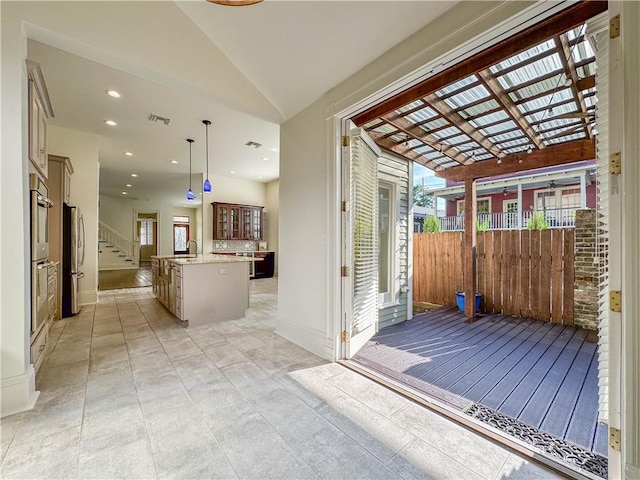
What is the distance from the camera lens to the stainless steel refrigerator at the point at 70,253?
396cm

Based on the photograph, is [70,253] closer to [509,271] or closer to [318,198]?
[318,198]

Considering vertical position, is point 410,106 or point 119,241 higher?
point 410,106

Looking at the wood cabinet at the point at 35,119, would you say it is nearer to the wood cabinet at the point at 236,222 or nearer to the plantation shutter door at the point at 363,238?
the plantation shutter door at the point at 363,238

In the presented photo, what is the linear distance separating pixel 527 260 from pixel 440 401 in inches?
141

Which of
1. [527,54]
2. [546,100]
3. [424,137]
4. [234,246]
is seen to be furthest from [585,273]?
[234,246]

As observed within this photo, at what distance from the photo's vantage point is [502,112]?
3.22 metres

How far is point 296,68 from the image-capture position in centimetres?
263

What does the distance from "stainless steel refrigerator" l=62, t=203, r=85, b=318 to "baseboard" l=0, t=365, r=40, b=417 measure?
2746mm

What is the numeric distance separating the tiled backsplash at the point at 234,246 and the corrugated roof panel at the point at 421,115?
21.6 feet

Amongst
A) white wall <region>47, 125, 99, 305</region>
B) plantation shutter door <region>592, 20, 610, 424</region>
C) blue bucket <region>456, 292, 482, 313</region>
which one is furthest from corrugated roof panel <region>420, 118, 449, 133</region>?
white wall <region>47, 125, 99, 305</region>

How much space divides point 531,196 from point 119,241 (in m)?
15.0

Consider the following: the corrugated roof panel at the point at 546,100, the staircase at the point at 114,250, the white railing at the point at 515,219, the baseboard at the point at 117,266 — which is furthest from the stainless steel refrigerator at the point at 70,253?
the baseboard at the point at 117,266

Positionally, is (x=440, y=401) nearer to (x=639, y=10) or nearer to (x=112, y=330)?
(x=639, y=10)

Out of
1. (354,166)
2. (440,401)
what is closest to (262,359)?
(440,401)
